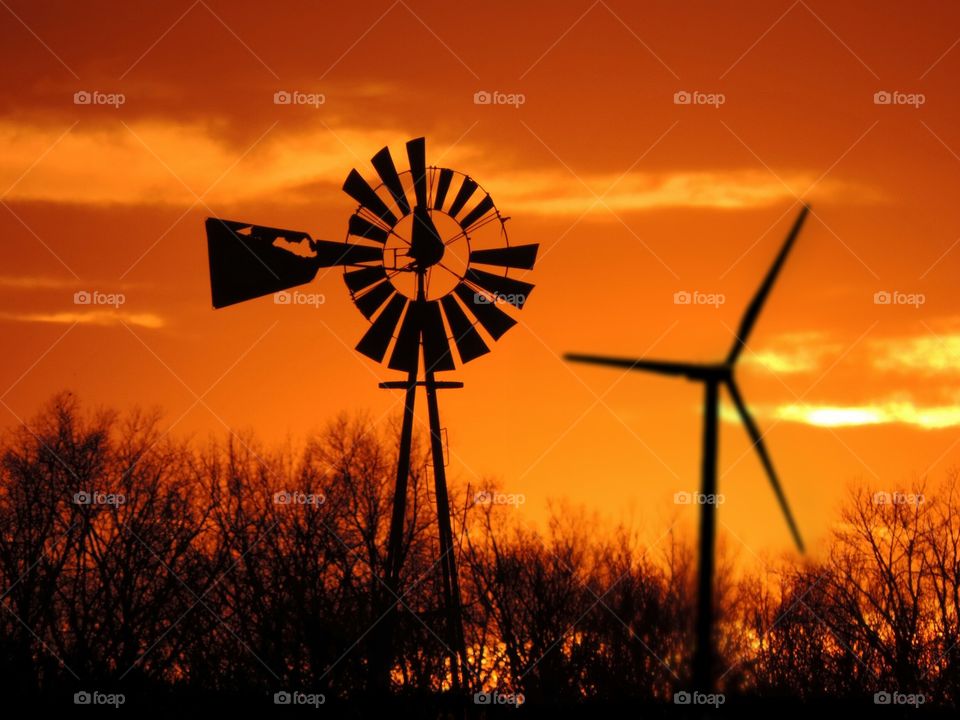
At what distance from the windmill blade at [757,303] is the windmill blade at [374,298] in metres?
10.0

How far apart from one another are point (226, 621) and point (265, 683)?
15.8 feet

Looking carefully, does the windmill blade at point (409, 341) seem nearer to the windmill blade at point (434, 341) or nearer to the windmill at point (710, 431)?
the windmill blade at point (434, 341)

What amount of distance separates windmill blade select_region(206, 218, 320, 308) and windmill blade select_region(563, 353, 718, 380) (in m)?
10.4

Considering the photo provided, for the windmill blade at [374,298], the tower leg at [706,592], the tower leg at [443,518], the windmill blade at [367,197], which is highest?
the windmill blade at [367,197]

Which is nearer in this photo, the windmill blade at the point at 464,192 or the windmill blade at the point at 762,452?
the windmill blade at the point at 762,452

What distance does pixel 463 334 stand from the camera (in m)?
26.7

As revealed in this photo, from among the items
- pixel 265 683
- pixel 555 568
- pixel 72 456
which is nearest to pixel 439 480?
pixel 265 683

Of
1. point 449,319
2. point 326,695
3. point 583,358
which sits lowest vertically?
point 326,695

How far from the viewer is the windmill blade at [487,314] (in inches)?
1054

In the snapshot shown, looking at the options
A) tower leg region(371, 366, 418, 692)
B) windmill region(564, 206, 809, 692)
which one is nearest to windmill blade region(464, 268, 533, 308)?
tower leg region(371, 366, 418, 692)

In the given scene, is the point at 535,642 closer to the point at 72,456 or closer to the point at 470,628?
the point at 470,628

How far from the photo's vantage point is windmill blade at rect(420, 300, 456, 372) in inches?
1038

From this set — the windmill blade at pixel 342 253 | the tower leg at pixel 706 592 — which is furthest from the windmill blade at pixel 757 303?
the windmill blade at pixel 342 253

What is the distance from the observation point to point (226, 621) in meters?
41.8
